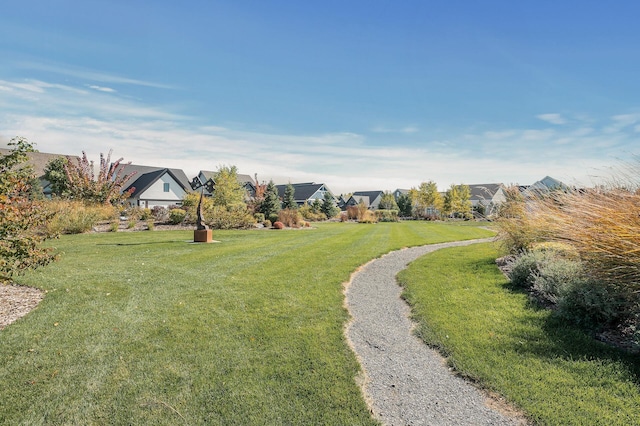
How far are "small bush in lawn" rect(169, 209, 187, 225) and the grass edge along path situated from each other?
16.0 metres

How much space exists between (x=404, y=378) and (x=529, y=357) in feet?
4.84

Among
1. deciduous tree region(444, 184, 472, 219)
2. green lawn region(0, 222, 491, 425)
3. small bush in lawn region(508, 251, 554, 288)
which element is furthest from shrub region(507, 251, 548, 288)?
deciduous tree region(444, 184, 472, 219)

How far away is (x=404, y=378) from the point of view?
3488 mm

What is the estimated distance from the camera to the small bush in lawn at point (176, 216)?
1912 centimetres

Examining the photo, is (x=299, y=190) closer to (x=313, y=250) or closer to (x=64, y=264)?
(x=313, y=250)

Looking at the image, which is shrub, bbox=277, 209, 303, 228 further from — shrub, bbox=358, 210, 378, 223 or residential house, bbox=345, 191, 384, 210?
residential house, bbox=345, 191, 384, 210

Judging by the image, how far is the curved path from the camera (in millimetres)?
2861

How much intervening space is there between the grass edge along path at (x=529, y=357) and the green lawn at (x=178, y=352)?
1335 millimetres

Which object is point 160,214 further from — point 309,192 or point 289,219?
point 309,192

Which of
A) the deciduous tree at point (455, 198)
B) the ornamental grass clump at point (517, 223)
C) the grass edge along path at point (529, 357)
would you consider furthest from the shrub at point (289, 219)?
the deciduous tree at point (455, 198)

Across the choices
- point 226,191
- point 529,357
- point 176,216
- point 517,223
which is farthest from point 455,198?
point 529,357

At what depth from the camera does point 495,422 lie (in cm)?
277

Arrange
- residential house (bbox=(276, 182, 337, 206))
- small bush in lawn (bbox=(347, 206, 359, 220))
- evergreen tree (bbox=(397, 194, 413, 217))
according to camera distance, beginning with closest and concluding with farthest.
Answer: small bush in lawn (bbox=(347, 206, 359, 220))
evergreen tree (bbox=(397, 194, 413, 217))
residential house (bbox=(276, 182, 337, 206))

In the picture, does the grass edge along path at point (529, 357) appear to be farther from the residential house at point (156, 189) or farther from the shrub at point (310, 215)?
the residential house at point (156, 189)
